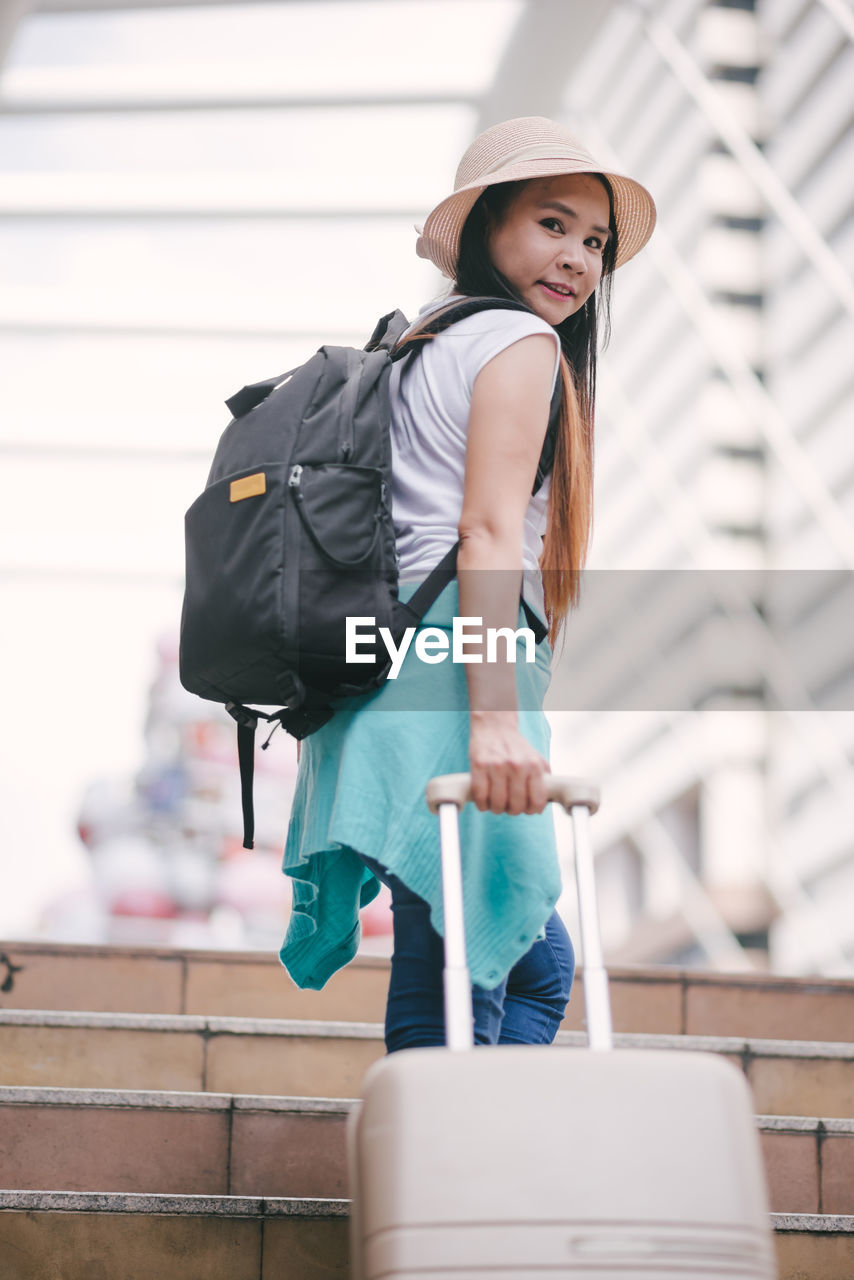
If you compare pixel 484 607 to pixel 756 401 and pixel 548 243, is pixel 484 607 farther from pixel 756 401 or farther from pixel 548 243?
pixel 756 401

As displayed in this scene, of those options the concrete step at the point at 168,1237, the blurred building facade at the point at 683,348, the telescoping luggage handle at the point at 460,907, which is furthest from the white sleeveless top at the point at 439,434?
the blurred building facade at the point at 683,348

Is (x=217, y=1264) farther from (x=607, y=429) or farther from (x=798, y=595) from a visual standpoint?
(x=798, y=595)

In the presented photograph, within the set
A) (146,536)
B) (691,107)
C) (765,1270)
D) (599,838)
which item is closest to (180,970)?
(765,1270)

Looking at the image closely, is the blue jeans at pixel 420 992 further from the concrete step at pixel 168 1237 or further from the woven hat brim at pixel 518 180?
the woven hat brim at pixel 518 180

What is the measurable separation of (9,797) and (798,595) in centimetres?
1030

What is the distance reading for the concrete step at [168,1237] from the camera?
1960 millimetres

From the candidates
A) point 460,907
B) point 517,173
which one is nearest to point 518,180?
point 517,173

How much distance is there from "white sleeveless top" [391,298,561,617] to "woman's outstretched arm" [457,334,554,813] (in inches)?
1.4

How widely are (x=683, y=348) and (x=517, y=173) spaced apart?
15944 mm

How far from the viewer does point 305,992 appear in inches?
132

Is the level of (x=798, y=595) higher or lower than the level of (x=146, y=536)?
higher

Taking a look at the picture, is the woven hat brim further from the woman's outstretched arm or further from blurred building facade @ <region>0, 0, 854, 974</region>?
blurred building facade @ <region>0, 0, 854, 974</region>

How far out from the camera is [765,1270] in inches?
49.1

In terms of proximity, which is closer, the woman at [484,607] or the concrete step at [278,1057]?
the woman at [484,607]
